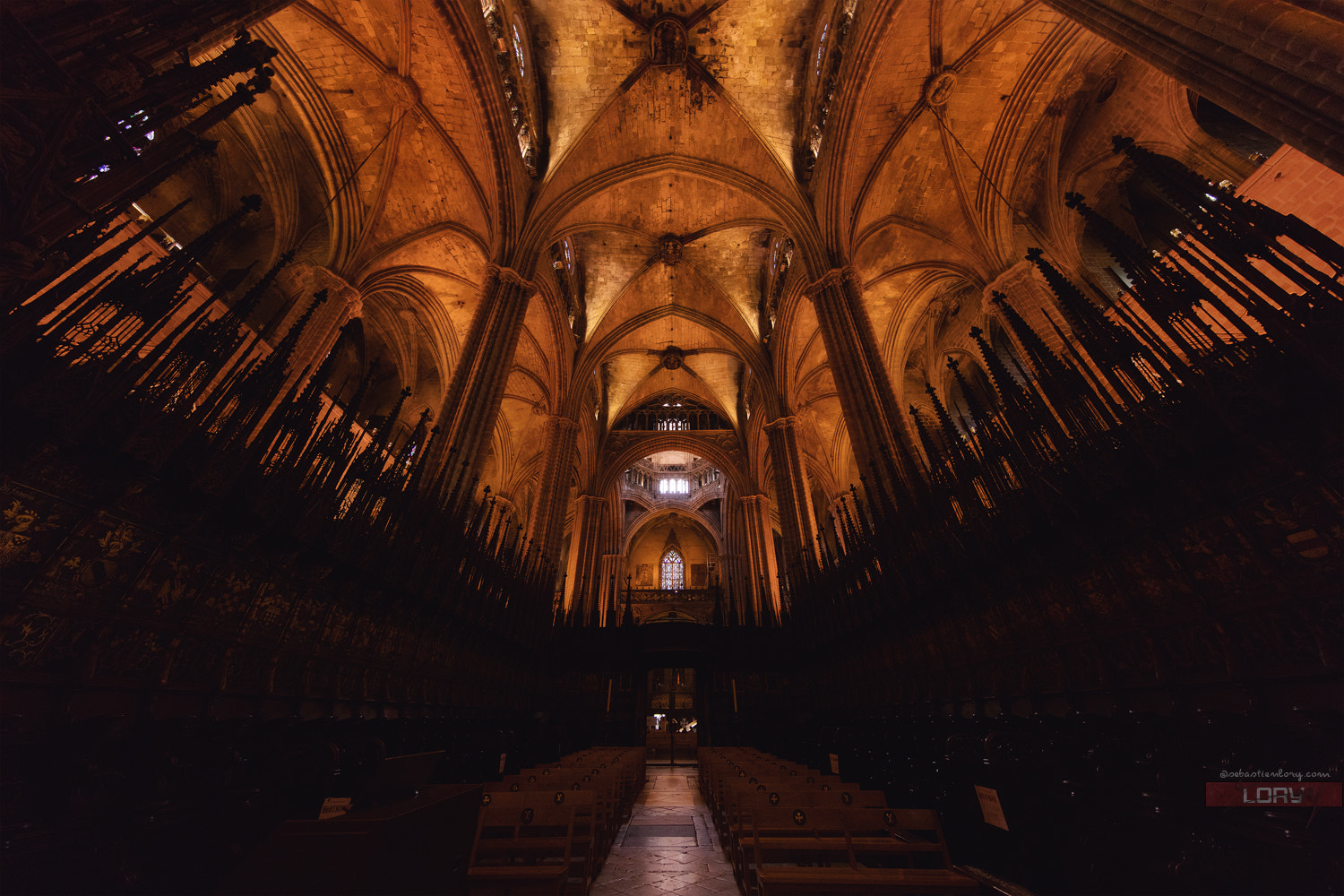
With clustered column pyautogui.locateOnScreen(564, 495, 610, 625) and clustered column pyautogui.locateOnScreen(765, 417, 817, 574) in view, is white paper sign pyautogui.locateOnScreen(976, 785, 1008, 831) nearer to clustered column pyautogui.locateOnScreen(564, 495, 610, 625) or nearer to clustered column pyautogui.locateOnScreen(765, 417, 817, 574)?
clustered column pyautogui.locateOnScreen(765, 417, 817, 574)

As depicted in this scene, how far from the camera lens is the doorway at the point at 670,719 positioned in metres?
15.5

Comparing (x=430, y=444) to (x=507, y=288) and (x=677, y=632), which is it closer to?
(x=507, y=288)

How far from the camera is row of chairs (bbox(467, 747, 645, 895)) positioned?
2504 millimetres

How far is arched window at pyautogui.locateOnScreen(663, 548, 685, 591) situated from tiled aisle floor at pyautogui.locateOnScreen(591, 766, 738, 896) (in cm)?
2376

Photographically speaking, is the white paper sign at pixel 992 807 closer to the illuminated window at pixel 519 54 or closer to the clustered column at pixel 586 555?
the clustered column at pixel 586 555

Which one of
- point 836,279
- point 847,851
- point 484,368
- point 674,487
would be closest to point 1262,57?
point 847,851

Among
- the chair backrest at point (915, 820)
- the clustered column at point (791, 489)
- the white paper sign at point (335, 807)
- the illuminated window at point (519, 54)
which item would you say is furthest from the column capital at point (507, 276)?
the chair backrest at point (915, 820)

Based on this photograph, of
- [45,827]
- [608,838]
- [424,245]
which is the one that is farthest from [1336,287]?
[424,245]

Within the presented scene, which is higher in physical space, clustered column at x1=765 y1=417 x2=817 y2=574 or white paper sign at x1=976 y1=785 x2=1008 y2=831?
clustered column at x1=765 y1=417 x2=817 y2=574

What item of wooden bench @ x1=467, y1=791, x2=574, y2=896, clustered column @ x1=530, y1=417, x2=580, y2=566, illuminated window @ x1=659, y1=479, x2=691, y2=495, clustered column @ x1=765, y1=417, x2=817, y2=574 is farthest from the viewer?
illuminated window @ x1=659, y1=479, x2=691, y2=495

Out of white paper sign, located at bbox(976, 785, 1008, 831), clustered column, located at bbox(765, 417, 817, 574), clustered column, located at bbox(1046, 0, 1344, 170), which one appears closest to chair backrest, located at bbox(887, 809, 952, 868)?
white paper sign, located at bbox(976, 785, 1008, 831)

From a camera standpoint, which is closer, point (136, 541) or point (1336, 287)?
point (1336, 287)

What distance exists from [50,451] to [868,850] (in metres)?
4.89

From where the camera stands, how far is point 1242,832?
2.10 metres
